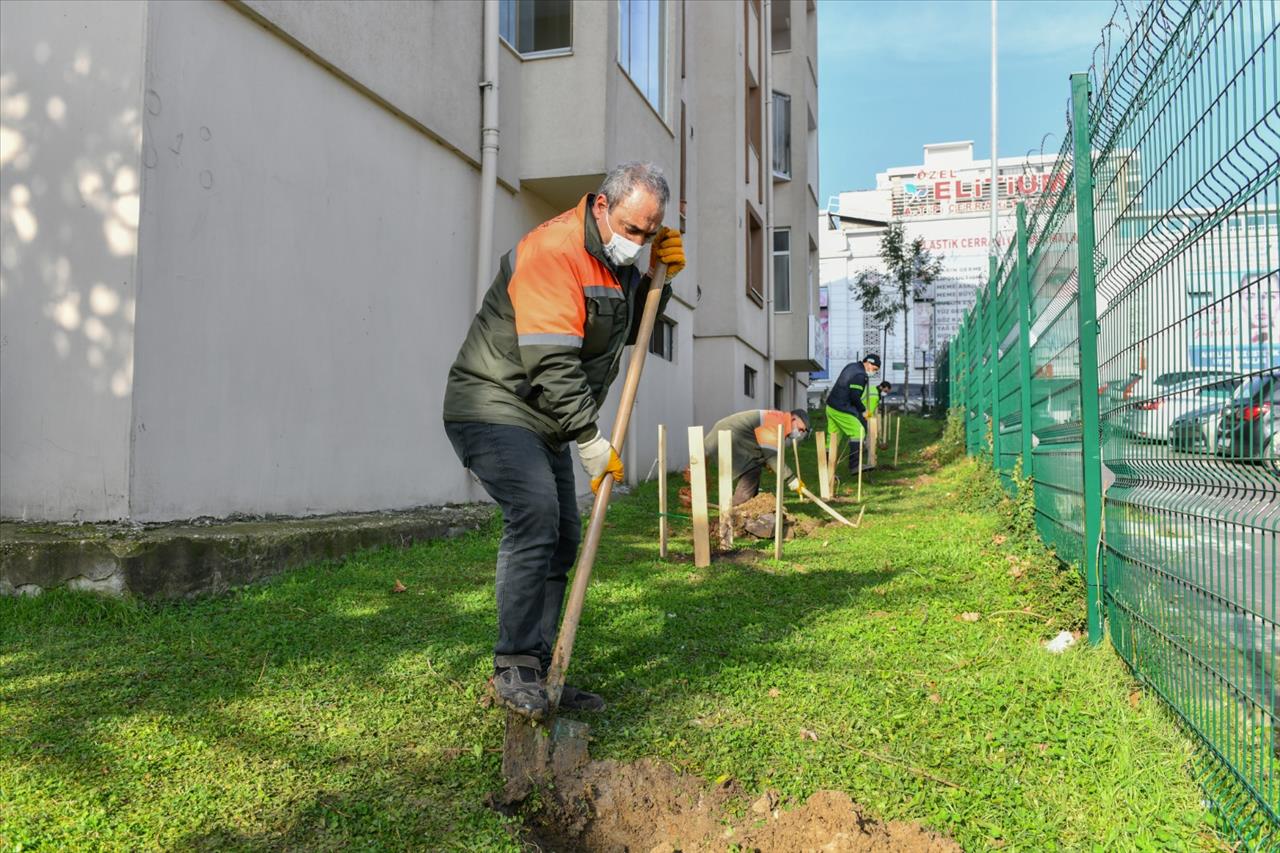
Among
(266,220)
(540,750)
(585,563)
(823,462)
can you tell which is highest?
(266,220)

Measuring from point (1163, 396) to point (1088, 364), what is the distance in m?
1.05

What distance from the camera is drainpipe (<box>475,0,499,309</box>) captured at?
8.57 meters

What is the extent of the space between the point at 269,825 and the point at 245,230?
4.16 meters

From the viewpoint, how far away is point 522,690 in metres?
3.17

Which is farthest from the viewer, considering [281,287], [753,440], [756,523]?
[753,440]

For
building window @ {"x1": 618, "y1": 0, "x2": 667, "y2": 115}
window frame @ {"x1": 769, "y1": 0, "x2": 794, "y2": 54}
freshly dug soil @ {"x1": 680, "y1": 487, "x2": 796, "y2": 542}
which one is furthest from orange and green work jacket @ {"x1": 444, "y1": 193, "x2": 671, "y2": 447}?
window frame @ {"x1": 769, "y1": 0, "x2": 794, "y2": 54}

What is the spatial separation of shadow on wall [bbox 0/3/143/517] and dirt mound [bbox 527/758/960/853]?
10.9 feet

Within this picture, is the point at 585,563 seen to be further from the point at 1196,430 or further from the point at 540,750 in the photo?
the point at 1196,430

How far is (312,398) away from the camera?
6562 millimetres

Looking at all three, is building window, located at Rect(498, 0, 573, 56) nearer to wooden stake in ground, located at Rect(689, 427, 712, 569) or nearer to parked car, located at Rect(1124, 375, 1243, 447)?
wooden stake in ground, located at Rect(689, 427, 712, 569)

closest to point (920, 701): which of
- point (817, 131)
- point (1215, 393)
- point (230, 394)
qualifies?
point (1215, 393)

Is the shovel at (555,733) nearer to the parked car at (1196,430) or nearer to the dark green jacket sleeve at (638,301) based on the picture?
the dark green jacket sleeve at (638,301)

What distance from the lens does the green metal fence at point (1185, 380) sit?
90.6 inches

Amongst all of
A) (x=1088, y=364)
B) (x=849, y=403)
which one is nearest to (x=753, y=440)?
(x=849, y=403)
